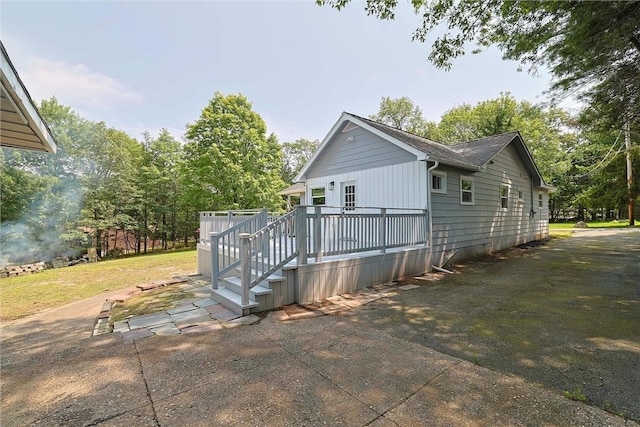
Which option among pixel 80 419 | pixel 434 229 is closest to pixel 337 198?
pixel 434 229

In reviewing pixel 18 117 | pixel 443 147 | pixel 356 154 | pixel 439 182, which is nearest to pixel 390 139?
pixel 356 154

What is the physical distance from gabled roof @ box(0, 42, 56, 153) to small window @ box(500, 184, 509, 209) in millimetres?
13416

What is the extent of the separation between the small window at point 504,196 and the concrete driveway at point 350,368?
704 cm

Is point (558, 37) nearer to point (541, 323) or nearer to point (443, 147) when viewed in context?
point (443, 147)

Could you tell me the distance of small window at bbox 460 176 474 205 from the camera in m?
9.03

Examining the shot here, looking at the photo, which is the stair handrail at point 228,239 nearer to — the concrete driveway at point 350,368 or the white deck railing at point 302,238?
the white deck railing at point 302,238

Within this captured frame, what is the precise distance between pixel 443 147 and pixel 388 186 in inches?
150

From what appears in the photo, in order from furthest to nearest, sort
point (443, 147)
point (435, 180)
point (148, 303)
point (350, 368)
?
point (443, 147) → point (435, 180) → point (148, 303) → point (350, 368)

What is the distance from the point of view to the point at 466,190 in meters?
9.27

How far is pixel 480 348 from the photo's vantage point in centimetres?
320

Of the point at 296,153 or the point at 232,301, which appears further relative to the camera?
the point at 296,153

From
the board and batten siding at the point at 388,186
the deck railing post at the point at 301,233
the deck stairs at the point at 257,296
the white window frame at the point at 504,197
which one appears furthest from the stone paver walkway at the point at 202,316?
the white window frame at the point at 504,197

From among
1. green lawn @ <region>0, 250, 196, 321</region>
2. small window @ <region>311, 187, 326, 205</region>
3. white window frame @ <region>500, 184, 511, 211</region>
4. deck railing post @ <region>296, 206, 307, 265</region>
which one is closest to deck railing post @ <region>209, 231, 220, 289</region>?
deck railing post @ <region>296, 206, 307, 265</region>

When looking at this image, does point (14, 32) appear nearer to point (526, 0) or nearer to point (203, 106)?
point (526, 0)
